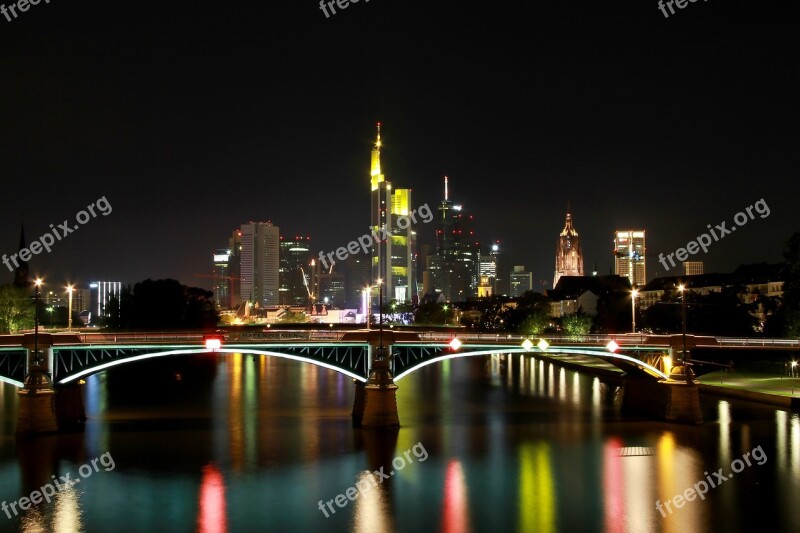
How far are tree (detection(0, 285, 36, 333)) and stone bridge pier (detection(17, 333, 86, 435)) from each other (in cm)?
3934

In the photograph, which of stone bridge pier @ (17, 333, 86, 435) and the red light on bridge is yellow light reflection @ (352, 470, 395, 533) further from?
stone bridge pier @ (17, 333, 86, 435)

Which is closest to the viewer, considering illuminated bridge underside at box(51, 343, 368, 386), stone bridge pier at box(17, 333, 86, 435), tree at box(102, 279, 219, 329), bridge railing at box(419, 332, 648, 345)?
stone bridge pier at box(17, 333, 86, 435)

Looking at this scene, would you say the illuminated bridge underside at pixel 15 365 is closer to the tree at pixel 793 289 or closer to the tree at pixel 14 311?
the tree at pixel 14 311

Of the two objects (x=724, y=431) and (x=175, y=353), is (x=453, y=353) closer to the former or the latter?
(x=724, y=431)

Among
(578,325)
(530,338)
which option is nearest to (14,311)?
(530,338)

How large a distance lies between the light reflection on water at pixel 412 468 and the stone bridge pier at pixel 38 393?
4.99 feet

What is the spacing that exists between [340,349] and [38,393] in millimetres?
17531

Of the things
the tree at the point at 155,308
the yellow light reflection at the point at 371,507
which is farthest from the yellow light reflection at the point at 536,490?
the tree at the point at 155,308

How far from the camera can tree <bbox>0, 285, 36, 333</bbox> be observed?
3403 inches

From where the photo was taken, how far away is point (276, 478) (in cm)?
3956

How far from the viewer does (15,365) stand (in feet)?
160

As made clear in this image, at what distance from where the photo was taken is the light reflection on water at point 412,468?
33438 mm

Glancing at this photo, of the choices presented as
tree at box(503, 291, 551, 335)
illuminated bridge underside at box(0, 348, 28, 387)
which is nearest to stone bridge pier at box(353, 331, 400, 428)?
illuminated bridge underside at box(0, 348, 28, 387)

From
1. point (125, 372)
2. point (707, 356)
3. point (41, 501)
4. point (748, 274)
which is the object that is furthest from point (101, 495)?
point (748, 274)
